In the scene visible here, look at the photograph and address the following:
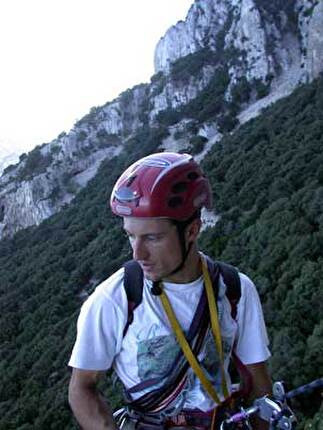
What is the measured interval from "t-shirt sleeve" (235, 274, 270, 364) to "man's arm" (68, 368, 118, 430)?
0.60 m

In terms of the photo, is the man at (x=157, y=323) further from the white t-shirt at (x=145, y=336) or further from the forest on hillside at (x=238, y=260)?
the forest on hillside at (x=238, y=260)

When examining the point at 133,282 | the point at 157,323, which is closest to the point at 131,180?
the point at 133,282

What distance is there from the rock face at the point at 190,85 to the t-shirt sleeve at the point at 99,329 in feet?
104

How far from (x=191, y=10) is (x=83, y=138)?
18236 mm

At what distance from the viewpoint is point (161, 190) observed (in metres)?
1.90

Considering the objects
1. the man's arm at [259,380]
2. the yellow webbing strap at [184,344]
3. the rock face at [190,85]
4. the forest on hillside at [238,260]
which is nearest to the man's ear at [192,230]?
the yellow webbing strap at [184,344]

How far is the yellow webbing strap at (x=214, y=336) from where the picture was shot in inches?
72.2

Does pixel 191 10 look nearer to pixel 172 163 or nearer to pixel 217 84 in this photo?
pixel 217 84

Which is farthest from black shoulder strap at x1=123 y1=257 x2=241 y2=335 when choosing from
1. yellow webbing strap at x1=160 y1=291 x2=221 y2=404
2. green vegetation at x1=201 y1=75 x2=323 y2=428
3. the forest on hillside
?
green vegetation at x1=201 y1=75 x2=323 y2=428

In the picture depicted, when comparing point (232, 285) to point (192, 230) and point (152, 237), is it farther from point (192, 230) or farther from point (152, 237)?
point (152, 237)

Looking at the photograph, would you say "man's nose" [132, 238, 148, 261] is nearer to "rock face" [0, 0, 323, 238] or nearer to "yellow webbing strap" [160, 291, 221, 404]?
"yellow webbing strap" [160, 291, 221, 404]

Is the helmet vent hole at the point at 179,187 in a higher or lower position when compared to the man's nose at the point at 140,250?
higher

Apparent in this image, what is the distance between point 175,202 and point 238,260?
46.2 ft

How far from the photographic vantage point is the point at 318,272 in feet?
35.2
